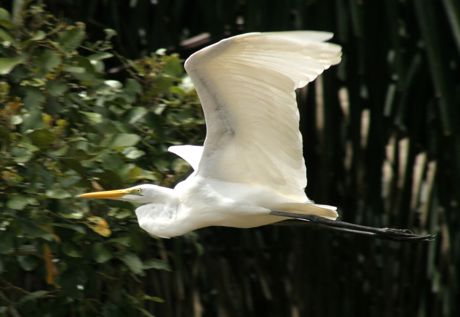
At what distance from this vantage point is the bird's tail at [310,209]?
346 centimetres

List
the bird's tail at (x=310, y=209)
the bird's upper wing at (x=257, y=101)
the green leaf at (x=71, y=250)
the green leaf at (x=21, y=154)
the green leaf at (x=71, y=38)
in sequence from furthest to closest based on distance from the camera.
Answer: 1. the bird's tail at (x=310, y=209)
2. the green leaf at (x=71, y=38)
3. the green leaf at (x=71, y=250)
4. the green leaf at (x=21, y=154)
5. the bird's upper wing at (x=257, y=101)

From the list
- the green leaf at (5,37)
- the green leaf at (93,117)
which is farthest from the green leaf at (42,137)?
the green leaf at (5,37)

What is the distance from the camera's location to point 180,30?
4.82 meters

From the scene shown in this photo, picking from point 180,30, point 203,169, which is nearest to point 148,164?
point 203,169

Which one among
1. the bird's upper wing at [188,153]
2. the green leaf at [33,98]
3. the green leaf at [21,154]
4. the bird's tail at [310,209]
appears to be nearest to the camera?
the green leaf at [21,154]

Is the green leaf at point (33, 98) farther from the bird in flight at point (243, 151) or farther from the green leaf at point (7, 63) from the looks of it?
the bird in flight at point (243, 151)

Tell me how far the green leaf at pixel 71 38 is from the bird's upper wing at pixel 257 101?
0.41m

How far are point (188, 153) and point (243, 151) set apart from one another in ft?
1.00

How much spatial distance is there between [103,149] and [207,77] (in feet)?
1.18

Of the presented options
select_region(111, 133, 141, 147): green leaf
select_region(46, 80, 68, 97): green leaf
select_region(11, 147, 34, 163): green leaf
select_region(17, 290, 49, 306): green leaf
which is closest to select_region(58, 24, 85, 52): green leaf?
select_region(46, 80, 68, 97): green leaf

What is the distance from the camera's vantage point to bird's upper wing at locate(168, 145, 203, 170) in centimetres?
360

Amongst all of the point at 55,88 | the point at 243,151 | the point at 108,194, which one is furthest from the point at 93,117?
the point at 243,151

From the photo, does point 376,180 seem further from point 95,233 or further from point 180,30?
point 95,233

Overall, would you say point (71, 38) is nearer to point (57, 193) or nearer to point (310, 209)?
point (57, 193)
